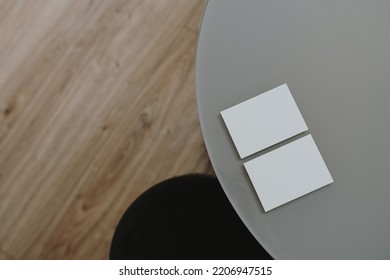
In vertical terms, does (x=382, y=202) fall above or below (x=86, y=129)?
below

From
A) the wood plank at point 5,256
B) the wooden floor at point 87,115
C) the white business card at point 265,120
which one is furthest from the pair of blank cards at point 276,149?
the wood plank at point 5,256

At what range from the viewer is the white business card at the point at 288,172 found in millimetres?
748

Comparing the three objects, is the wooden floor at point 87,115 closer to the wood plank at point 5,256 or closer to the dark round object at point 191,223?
the wood plank at point 5,256

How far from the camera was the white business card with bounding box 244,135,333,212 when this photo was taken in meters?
0.75

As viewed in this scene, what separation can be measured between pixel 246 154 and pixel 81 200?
0.74 meters

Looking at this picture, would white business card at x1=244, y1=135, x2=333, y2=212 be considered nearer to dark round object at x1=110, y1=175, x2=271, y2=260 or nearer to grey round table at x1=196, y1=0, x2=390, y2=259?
grey round table at x1=196, y1=0, x2=390, y2=259

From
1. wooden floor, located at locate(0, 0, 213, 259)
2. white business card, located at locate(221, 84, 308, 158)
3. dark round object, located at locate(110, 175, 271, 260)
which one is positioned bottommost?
dark round object, located at locate(110, 175, 271, 260)

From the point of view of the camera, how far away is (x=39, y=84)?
1.39m

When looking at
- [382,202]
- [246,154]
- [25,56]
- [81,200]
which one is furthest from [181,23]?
[382,202]

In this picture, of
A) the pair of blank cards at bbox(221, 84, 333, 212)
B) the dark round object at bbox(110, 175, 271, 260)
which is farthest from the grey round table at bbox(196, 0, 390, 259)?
the dark round object at bbox(110, 175, 271, 260)

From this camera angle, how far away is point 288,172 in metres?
0.76

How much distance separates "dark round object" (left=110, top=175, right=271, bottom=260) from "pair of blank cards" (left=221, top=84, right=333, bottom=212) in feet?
0.62
